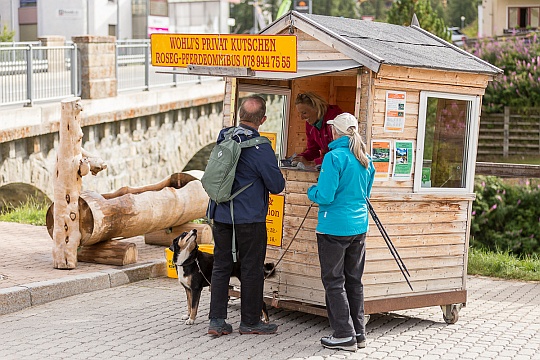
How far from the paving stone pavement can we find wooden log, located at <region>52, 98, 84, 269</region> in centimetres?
25

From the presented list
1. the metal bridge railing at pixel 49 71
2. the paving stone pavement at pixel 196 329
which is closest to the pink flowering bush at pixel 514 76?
the metal bridge railing at pixel 49 71

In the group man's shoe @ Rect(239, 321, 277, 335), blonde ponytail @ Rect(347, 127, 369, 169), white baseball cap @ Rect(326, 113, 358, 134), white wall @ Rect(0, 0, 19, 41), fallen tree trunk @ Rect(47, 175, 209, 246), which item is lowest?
man's shoe @ Rect(239, 321, 277, 335)

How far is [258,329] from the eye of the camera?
25.1 ft

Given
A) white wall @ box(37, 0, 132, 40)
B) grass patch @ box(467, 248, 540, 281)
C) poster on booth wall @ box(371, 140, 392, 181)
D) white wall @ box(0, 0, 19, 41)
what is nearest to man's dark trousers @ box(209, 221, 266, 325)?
poster on booth wall @ box(371, 140, 392, 181)

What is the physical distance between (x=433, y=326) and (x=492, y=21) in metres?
40.6

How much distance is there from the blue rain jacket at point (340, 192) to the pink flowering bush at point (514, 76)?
1959 centimetres

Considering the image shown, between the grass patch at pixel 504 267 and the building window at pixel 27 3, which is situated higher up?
the building window at pixel 27 3

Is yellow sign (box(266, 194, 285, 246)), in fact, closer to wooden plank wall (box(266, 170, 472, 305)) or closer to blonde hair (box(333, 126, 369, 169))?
wooden plank wall (box(266, 170, 472, 305))

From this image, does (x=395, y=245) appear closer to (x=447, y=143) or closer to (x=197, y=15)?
(x=447, y=143)

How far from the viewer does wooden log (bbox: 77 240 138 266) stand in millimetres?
10125

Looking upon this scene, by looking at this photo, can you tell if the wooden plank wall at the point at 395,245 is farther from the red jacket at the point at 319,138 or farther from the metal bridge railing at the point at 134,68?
the metal bridge railing at the point at 134,68

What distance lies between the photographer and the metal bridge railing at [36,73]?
15.5 m

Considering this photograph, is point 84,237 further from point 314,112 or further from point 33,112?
point 33,112

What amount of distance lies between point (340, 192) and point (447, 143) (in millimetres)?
1693
